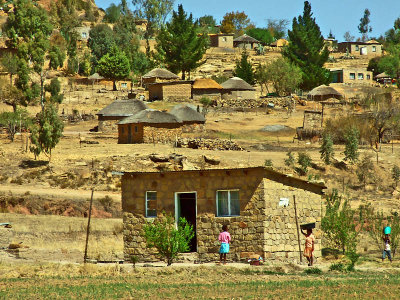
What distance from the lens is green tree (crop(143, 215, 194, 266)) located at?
20094 mm

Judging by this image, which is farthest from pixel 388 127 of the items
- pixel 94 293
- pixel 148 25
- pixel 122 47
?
pixel 148 25

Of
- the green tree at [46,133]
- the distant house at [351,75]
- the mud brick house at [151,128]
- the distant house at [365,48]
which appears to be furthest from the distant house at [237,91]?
the distant house at [365,48]

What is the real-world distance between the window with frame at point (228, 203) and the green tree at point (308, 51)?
170 feet

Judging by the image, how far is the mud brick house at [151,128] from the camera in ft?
146

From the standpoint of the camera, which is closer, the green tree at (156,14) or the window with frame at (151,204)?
the window with frame at (151,204)

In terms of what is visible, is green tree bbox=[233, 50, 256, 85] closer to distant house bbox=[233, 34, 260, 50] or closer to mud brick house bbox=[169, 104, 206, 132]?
mud brick house bbox=[169, 104, 206, 132]

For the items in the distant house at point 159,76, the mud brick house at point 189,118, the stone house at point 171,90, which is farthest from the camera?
the distant house at point 159,76

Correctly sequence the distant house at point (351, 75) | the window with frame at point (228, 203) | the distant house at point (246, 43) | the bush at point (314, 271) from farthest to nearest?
the distant house at point (246, 43)
the distant house at point (351, 75)
the window with frame at point (228, 203)
the bush at point (314, 271)

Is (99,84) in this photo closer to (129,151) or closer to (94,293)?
(129,151)

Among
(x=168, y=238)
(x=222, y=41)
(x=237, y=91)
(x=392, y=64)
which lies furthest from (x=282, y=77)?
(x=168, y=238)

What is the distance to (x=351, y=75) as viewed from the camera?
259 ft

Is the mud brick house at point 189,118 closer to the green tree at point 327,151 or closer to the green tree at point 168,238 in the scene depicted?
the green tree at point 327,151

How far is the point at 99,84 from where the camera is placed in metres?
74.1

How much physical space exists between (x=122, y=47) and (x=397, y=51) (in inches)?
1224
